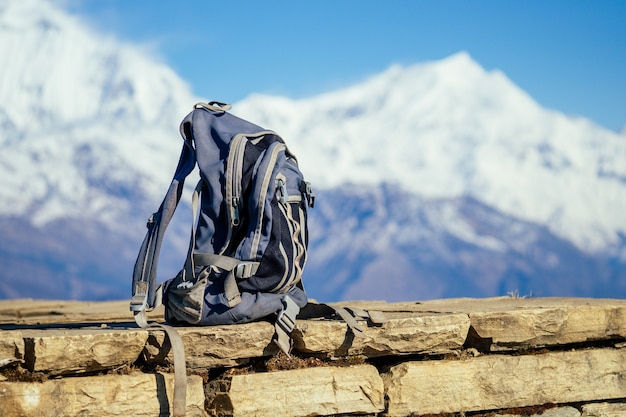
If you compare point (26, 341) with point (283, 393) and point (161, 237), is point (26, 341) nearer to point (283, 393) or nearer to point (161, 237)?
point (161, 237)

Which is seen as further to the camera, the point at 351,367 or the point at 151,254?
the point at 351,367

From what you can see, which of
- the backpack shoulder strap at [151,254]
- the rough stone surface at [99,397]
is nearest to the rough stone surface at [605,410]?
the rough stone surface at [99,397]

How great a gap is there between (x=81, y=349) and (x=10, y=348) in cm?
36

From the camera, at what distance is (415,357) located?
19.3 ft

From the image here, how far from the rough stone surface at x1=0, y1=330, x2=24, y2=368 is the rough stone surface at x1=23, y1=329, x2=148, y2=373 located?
0.05 metres

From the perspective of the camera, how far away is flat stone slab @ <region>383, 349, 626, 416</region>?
573 cm

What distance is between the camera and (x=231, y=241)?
17.6 feet

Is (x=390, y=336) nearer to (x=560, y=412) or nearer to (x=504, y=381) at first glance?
(x=504, y=381)

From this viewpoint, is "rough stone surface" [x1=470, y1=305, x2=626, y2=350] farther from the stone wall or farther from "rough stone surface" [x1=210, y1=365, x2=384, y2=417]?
"rough stone surface" [x1=210, y1=365, x2=384, y2=417]

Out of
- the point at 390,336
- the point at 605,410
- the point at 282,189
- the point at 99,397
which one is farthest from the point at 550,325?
the point at 99,397

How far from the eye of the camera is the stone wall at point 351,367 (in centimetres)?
473

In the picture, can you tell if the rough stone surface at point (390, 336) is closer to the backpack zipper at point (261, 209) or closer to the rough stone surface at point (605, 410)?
the backpack zipper at point (261, 209)

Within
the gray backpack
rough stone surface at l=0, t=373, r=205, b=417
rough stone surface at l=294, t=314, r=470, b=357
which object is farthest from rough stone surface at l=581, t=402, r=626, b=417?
rough stone surface at l=0, t=373, r=205, b=417

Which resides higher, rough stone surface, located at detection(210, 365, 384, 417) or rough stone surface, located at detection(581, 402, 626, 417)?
rough stone surface, located at detection(210, 365, 384, 417)
